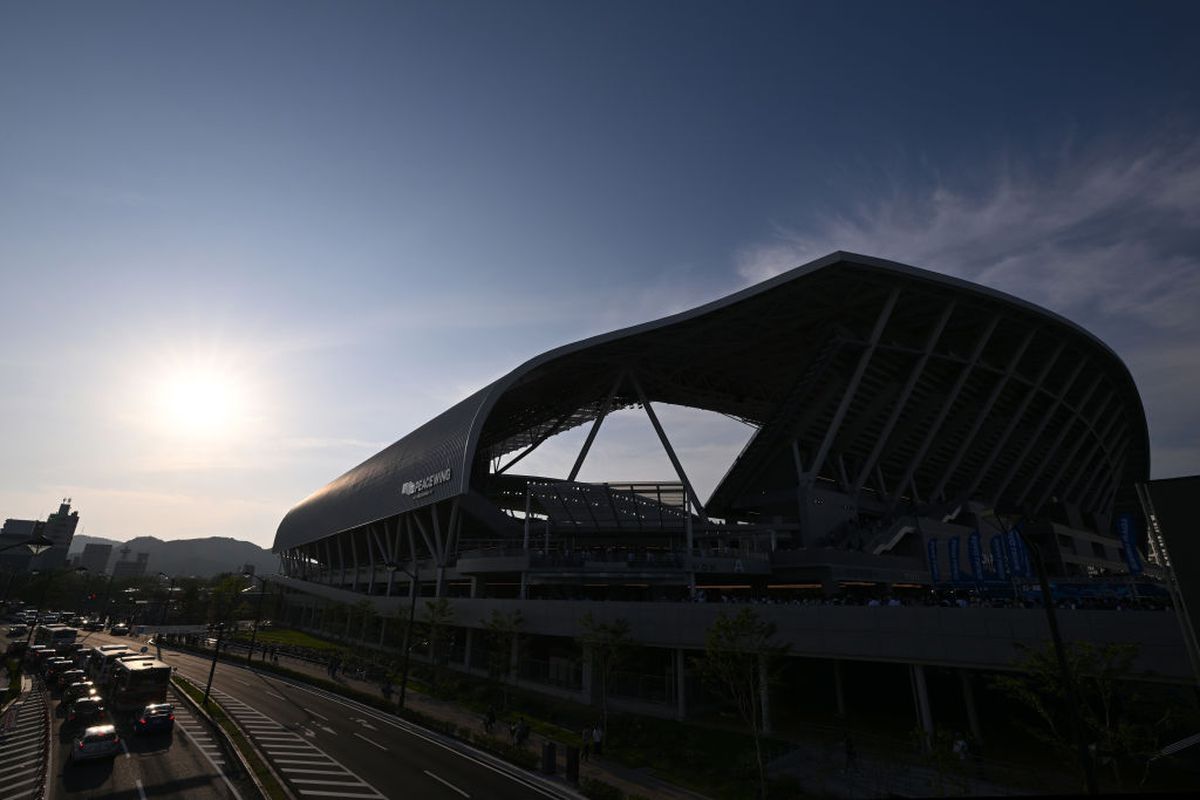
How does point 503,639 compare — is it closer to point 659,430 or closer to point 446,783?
point 446,783

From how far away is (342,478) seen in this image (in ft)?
340

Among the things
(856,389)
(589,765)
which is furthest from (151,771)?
(856,389)

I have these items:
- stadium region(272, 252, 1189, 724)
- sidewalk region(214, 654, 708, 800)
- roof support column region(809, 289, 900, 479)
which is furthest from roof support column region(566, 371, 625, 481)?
sidewalk region(214, 654, 708, 800)

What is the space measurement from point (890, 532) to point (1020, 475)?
33040 millimetres

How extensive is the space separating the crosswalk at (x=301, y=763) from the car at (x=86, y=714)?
598 centimetres

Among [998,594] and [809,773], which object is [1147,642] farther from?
[998,594]

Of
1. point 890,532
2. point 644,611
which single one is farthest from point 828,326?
point 644,611

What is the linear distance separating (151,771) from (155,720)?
628 cm

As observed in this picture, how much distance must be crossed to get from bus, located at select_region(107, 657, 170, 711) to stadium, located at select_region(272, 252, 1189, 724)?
45.8 feet

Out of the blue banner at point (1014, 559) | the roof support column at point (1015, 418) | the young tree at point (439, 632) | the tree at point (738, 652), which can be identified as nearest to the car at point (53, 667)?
the young tree at point (439, 632)

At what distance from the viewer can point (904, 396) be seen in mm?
59125

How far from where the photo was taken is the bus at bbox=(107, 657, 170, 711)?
30.7 m

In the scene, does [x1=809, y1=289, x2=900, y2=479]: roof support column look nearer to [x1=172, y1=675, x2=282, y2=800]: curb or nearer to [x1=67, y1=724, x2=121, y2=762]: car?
[x1=172, y1=675, x2=282, y2=800]: curb

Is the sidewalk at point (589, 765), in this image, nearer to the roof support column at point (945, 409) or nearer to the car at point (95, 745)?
the car at point (95, 745)
